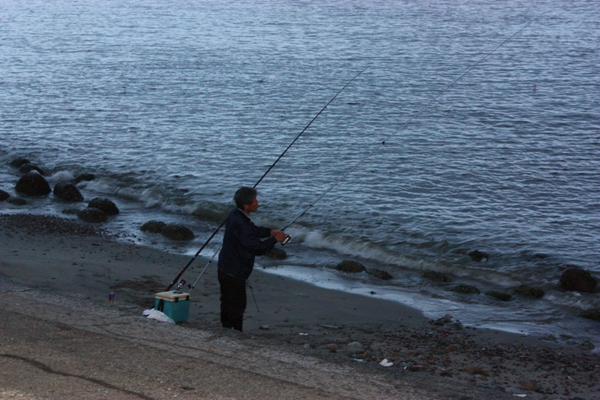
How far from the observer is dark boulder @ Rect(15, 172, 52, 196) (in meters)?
14.4

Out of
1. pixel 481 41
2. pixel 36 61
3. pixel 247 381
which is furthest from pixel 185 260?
pixel 481 41

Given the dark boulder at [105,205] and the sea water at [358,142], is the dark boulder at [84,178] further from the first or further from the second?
the dark boulder at [105,205]

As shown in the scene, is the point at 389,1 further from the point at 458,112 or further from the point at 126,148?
the point at 126,148

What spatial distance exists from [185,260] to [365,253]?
2750mm

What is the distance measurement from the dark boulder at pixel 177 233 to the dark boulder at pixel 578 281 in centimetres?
538

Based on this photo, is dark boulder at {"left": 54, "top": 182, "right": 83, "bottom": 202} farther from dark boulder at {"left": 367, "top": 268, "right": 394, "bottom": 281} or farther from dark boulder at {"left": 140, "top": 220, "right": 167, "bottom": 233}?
dark boulder at {"left": 367, "top": 268, "right": 394, "bottom": 281}

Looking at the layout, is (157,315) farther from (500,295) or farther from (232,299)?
(500,295)

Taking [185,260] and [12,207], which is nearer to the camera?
[185,260]

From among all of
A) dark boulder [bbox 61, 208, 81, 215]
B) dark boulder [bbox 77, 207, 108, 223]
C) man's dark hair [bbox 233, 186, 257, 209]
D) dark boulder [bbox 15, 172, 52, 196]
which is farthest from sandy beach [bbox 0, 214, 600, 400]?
dark boulder [bbox 15, 172, 52, 196]

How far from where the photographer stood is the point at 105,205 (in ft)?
44.0

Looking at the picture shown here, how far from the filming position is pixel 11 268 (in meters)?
9.16

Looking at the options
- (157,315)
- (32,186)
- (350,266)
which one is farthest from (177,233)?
(157,315)

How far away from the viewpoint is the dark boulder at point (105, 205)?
13.4 m

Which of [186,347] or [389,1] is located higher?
[186,347]
